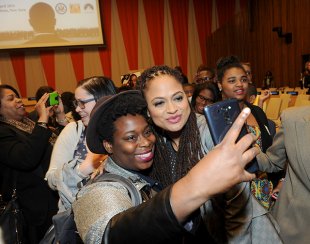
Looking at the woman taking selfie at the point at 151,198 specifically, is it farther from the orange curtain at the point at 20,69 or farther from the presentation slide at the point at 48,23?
the orange curtain at the point at 20,69

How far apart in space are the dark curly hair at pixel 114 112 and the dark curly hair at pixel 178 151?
1.01ft

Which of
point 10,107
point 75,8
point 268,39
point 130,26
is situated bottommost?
point 10,107

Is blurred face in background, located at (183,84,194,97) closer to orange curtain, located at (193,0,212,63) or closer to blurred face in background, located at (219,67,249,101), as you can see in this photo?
blurred face in background, located at (219,67,249,101)

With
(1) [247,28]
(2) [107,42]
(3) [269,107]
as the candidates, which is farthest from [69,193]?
(1) [247,28]

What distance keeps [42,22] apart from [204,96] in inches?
229

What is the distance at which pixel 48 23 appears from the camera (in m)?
7.07

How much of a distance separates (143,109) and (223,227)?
1.49ft

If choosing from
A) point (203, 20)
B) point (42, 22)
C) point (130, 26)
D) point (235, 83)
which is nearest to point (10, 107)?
point (235, 83)

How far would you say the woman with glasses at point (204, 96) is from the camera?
2.60 m

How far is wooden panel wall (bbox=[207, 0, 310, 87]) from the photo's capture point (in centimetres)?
644

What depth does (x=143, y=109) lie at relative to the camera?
0.98m

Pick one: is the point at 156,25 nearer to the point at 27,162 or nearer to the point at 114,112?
the point at 27,162

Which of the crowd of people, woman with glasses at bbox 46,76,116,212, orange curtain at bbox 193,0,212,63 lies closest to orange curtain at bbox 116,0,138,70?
orange curtain at bbox 193,0,212,63

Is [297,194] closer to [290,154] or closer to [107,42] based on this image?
[290,154]
